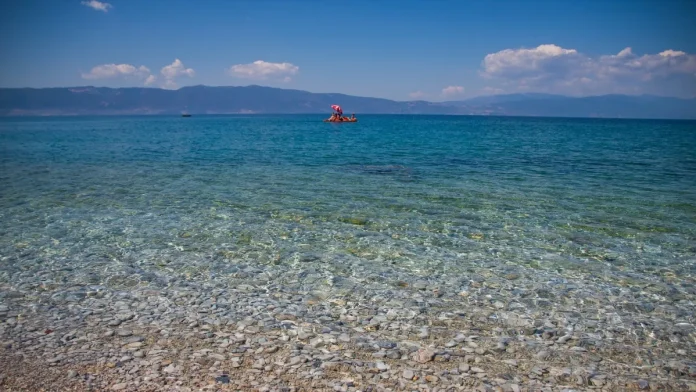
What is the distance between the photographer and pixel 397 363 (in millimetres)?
6508

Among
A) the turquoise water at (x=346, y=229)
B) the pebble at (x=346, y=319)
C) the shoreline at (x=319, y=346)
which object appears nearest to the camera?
the shoreline at (x=319, y=346)

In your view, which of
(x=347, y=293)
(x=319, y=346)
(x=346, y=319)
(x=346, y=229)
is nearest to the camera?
(x=319, y=346)

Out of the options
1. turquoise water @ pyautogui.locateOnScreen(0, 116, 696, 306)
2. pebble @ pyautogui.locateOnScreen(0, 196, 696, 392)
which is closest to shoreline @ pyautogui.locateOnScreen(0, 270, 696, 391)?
pebble @ pyautogui.locateOnScreen(0, 196, 696, 392)

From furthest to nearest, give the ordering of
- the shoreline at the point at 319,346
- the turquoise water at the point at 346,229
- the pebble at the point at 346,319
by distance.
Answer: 1. the turquoise water at the point at 346,229
2. the pebble at the point at 346,319
3. the shoreline at the point at 319,346

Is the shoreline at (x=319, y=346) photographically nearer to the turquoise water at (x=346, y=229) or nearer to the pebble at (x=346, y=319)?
the pebble at (x=346, y=319)

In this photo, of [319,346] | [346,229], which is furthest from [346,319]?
[346,229]

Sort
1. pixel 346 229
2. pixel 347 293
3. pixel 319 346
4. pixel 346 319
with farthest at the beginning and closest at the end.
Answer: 1. pixel 346 229
2. pixel 347 293
3. pixel 346 319
4. pixel 319 346

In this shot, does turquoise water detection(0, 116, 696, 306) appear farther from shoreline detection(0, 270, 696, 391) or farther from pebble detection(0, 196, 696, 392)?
shoreline detection(0, 270, 696, 391)

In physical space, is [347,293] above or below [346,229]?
below

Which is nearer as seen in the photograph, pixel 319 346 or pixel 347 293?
pixel 319 346

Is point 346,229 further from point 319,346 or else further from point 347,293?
point 319,346

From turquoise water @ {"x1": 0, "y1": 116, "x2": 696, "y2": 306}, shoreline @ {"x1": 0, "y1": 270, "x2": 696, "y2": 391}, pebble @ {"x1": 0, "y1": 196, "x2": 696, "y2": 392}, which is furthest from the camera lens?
turquoise water @ {"x1": 0, "y1": 116, "x2": 696, "y2": 306}

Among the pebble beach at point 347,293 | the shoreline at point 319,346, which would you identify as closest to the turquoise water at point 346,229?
the pebble beach at point 347,293

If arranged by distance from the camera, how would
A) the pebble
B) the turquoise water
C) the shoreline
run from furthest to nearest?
1. the turquoise water
2. the pebble
3. the shoreline
